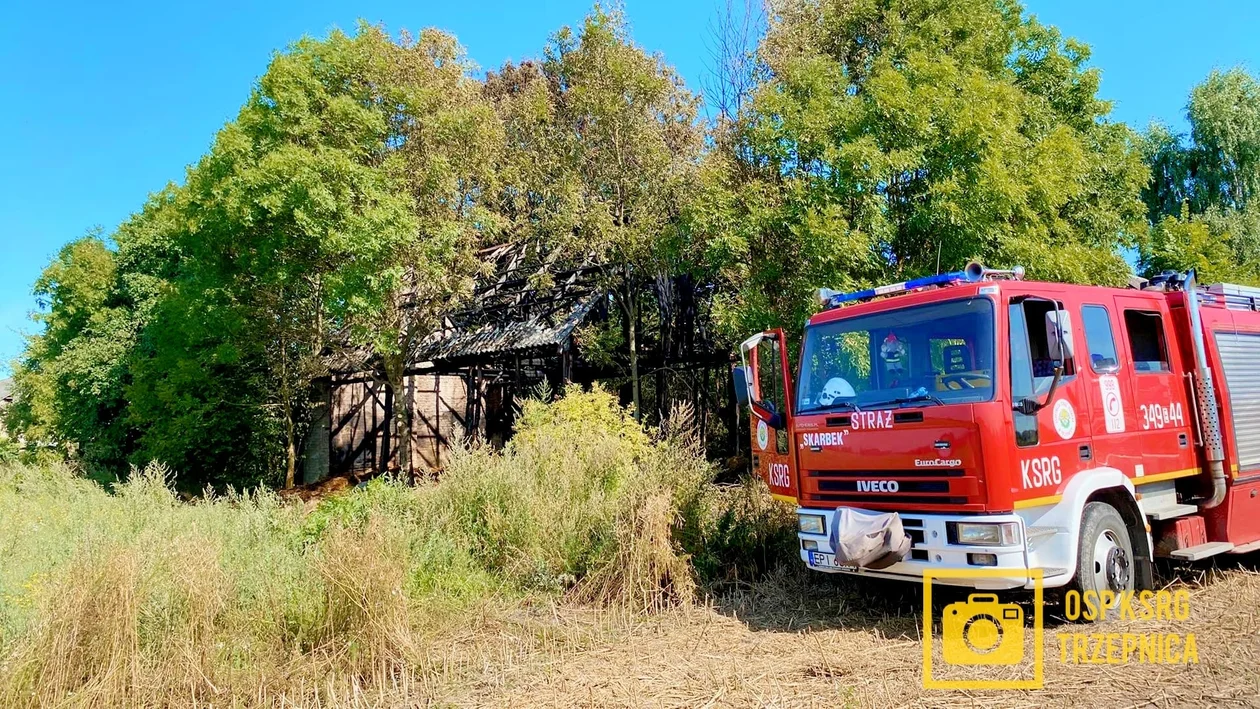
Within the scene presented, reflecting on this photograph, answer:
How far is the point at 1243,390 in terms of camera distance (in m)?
6.57

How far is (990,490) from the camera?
16.1 feet

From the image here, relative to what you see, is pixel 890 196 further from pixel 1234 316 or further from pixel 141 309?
pixel 141 309

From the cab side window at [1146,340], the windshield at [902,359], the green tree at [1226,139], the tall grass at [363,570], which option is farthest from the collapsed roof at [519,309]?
the green tree at [1226,139]

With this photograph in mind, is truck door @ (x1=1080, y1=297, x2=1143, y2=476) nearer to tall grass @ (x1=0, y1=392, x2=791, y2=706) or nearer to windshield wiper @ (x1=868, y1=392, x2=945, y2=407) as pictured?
windshield wiper @ (x1=868, y1=392, x2=945, y2=407)

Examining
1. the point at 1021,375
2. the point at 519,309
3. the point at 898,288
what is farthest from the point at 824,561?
the point at 519,309

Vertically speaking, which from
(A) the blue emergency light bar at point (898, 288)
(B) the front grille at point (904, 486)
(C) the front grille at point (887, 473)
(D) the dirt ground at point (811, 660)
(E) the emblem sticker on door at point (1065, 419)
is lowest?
(D) the dirt ground at point (811, 660)

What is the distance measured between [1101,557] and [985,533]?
1.21 meters

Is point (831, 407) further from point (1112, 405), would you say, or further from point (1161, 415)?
point (1161, 415)

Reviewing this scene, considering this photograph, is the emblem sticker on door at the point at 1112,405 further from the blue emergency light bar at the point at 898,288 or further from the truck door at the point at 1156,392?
the blue emergency light bar at the point at 898,288

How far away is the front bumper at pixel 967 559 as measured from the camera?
4914mm

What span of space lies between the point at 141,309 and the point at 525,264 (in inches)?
479

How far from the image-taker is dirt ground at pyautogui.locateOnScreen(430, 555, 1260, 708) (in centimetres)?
434

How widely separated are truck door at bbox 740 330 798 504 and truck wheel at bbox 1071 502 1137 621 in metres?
2.11

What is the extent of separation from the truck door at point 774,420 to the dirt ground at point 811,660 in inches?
42.1
